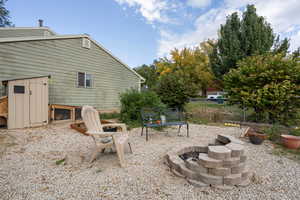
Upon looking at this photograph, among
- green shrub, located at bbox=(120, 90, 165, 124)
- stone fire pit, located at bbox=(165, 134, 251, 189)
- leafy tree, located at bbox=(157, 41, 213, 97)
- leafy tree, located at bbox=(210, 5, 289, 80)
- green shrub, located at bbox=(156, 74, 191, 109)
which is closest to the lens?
stone fire pit, located at bbox=(165, 134, 251, 189)

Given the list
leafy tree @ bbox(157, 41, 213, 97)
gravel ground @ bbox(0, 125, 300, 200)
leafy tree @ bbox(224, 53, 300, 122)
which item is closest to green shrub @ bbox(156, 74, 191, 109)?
leafy tree @ bbox(224, 53, 300, 122)

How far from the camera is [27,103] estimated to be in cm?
519

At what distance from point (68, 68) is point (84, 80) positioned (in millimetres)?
990

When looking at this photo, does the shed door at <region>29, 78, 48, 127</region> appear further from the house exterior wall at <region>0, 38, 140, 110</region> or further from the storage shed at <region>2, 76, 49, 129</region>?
the house exterior wall at <region>0, 38, 140, 110</region>

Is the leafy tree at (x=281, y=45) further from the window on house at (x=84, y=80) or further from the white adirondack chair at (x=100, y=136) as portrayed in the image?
the white adirondack chair at (x=100, y=136)

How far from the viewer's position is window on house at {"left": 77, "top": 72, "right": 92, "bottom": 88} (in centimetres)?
780

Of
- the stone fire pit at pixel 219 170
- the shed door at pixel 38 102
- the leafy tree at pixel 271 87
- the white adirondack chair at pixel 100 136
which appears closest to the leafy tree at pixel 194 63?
the leafy tree at pixel 271 87

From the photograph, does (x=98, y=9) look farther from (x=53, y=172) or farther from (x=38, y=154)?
(x=53, y=172)

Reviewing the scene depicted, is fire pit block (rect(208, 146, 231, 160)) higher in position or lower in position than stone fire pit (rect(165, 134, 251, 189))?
higher

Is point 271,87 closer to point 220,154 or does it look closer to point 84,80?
point 220,154

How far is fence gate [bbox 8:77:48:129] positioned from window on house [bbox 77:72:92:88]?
2.16 meters

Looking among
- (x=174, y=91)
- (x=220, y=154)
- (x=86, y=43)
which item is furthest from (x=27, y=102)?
(x=174, y=91)

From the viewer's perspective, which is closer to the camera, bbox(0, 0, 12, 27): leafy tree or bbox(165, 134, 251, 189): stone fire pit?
bbox(165, 134, 251, 189): stone fire pit

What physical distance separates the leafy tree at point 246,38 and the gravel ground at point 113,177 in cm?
1142
